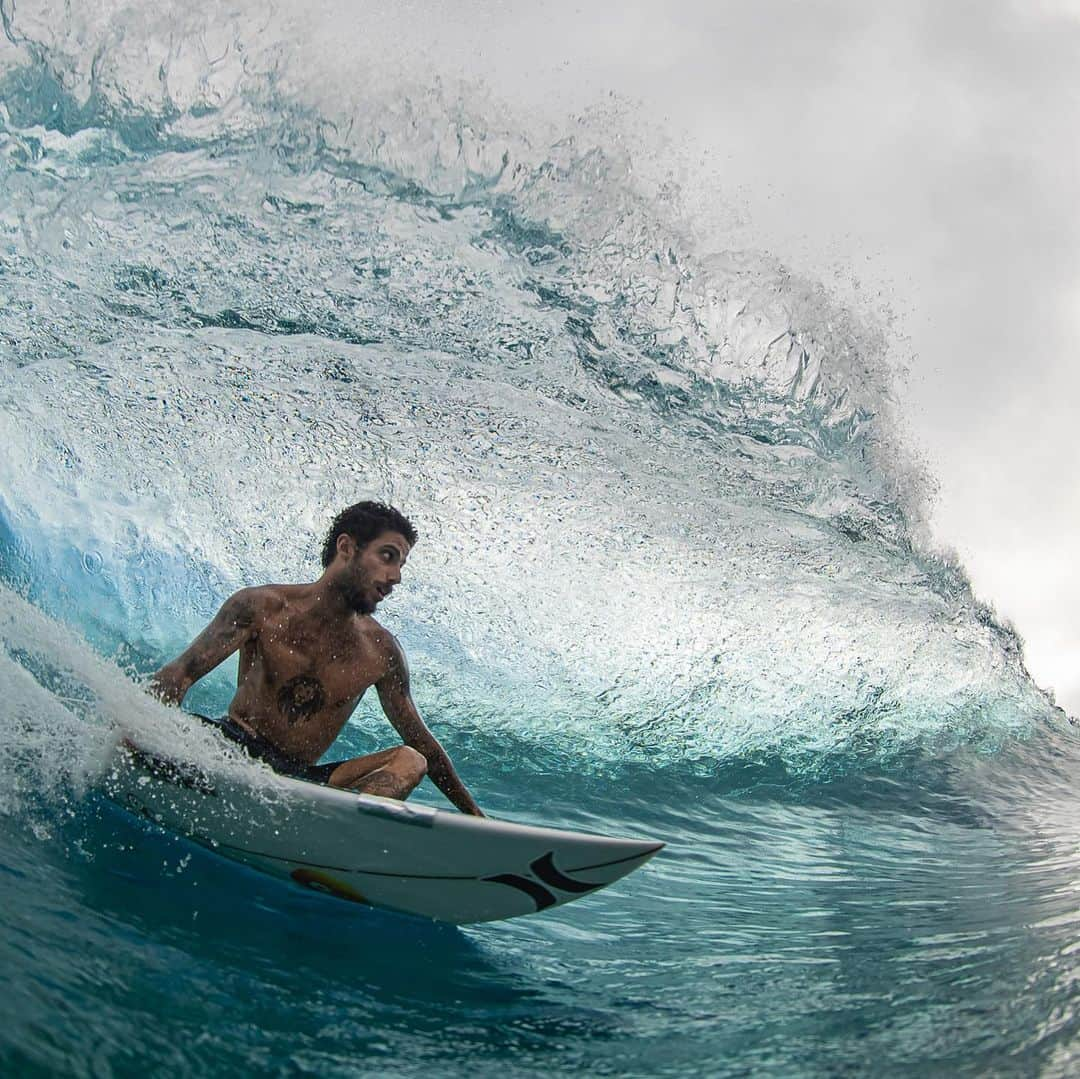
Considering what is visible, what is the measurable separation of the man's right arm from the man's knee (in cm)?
72

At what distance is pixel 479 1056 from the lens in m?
2.28

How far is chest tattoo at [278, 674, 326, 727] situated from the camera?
3758 millimetres

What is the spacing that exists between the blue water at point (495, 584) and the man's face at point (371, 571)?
850 mm

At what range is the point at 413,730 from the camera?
3930mm

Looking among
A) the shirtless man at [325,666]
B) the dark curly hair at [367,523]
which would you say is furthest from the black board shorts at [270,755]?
the dark curly hair at [367,523]

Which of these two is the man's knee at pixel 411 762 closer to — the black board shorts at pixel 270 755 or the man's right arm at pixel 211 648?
the black board shorts at pixel 270 755

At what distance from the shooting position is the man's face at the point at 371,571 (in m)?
3.89

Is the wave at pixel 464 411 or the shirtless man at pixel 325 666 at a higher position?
the wave at pixel 464 411

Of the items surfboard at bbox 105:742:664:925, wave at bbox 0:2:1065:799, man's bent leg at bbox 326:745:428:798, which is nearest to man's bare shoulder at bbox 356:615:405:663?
man's bent leg at bbox 326:745:428:798

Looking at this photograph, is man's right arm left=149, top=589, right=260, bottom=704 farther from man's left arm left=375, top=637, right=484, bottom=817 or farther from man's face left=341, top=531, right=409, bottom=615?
man's left arm left=375, top=637, right=484, bottom=817

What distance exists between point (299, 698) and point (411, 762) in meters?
0.52

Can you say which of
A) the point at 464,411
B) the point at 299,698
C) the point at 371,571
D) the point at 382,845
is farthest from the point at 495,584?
the point at 382,845

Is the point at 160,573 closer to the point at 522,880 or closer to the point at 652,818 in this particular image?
the point at 652,818

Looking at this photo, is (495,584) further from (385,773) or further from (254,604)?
(385,773)
